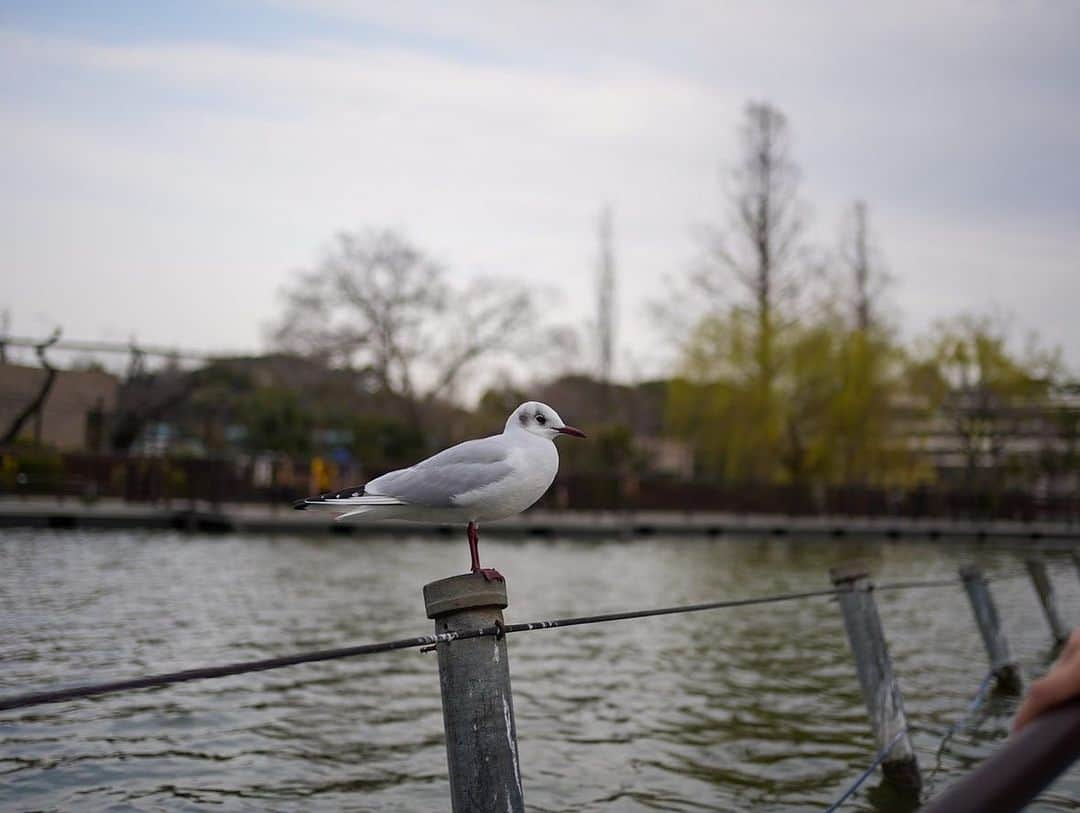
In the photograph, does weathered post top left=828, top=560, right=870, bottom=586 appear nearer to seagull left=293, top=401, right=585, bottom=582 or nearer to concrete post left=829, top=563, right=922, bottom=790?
concrete post left=829, top=563, right=922, bottom=790

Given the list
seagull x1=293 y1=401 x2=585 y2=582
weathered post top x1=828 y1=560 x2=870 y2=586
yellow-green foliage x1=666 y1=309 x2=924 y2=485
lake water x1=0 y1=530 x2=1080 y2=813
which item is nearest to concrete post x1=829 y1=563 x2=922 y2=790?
weathered post top x1=828 y1=560 x2=870 y2=586

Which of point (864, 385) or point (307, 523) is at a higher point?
point (864, 385)

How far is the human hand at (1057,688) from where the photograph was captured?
98 cm

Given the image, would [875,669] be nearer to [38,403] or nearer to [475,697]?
[475,697]

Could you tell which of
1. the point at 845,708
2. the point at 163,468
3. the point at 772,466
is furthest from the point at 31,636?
the point at 772,466

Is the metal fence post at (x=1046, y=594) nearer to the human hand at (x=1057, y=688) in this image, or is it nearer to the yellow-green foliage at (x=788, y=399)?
the human hand at (x=1057, y=688)

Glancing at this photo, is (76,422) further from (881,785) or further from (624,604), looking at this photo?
(881,785)

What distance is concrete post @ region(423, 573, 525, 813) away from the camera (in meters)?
2.57

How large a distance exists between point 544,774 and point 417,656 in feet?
12.5

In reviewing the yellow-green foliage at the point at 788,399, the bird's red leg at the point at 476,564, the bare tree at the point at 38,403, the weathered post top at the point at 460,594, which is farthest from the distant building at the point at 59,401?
the weathered post top at the point at 460,594

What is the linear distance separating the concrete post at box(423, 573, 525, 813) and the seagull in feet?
2.07

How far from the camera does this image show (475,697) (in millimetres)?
2580

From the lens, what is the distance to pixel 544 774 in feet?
20.2

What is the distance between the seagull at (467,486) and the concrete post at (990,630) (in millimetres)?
5682
